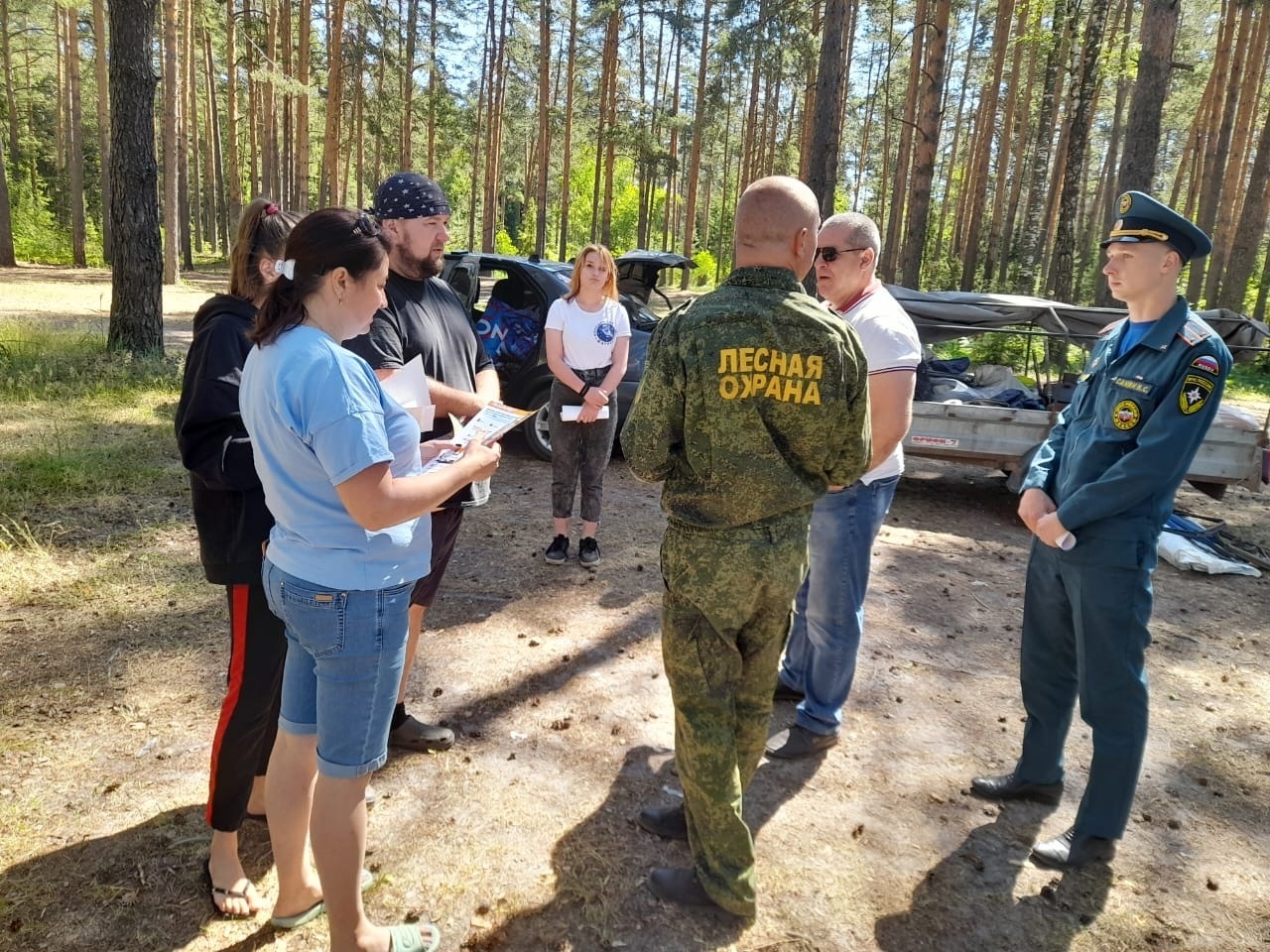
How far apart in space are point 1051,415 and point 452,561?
4.96 meters

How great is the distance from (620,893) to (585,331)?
3344 mm

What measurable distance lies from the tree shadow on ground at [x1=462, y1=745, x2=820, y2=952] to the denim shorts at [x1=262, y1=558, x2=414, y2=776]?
832 millimetres

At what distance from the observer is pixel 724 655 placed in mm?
2221

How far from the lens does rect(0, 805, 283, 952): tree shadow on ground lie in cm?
219

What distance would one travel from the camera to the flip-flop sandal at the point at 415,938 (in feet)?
6.85

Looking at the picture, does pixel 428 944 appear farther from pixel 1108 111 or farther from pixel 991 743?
pixel 1108 111

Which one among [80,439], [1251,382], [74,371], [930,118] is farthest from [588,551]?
[1251,382]

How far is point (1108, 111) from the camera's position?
3400 cm

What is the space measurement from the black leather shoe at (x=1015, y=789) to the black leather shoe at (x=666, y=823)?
1.19 meters

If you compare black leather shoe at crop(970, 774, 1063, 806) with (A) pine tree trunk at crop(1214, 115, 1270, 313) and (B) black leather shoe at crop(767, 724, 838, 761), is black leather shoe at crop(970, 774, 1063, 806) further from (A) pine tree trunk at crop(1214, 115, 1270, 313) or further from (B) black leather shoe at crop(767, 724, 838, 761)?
(A) pine tree trunk at crop(1214, 115, 1270, 313)

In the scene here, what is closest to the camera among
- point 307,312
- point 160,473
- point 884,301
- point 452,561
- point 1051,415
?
point 307,312

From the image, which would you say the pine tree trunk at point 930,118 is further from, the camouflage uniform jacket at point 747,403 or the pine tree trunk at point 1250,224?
the camouflage uniform jacket at point 747,403

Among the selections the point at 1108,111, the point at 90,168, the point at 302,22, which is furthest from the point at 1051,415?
the point at 90,168

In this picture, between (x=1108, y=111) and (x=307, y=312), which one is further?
(x=1108, y=111)
